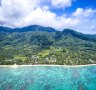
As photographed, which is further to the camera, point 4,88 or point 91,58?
point 91,58

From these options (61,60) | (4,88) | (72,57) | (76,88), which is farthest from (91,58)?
(4,88)

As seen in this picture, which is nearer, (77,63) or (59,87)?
(59,87)

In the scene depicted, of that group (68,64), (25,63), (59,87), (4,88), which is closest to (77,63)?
(68,64)

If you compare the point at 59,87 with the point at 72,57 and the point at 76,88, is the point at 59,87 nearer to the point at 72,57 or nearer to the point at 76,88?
the point at 76,88

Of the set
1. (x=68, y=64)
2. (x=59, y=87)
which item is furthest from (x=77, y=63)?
(x=59, y=87)

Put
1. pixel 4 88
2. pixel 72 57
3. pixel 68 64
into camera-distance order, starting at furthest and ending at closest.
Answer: pixel 72 57
pixel 68 64
pixel 4 88

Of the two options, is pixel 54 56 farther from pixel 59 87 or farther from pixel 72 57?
pixel 59 87

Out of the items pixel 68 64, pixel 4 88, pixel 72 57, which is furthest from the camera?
pixel 72 57

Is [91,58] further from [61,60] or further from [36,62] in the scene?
[36,62]
